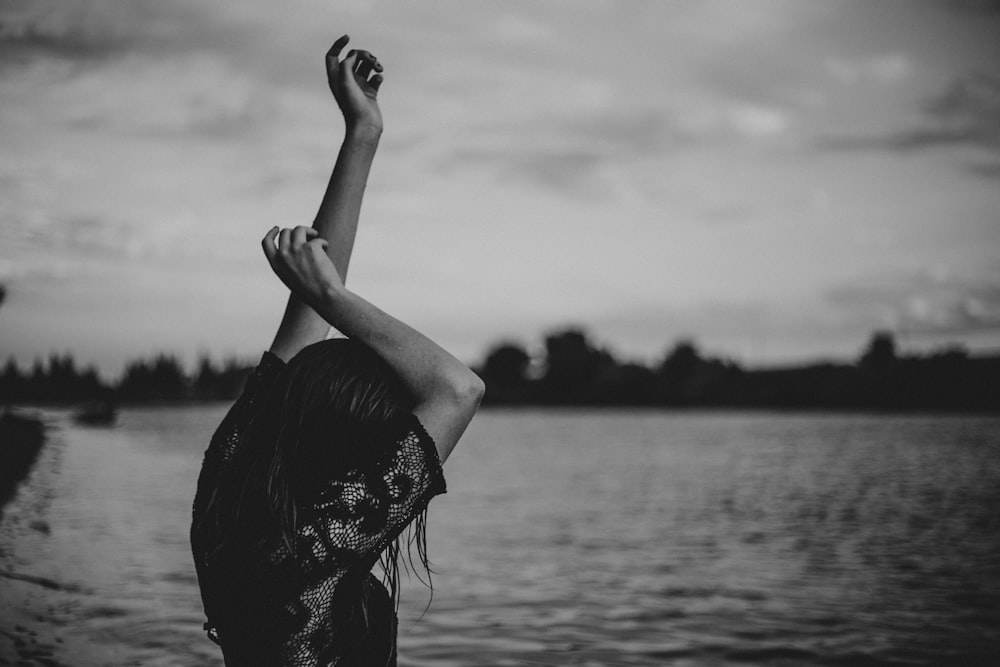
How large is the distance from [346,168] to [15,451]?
101 ft

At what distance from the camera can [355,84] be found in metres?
2.02

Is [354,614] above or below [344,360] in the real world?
below

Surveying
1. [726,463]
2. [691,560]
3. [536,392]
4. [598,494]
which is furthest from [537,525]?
[536,392]

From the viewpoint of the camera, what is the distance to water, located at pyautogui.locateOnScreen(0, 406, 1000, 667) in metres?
7.94

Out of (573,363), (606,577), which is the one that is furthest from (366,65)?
(573,363)

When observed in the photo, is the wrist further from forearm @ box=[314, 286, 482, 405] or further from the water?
the water

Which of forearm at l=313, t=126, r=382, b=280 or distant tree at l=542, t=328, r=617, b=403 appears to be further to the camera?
distant tree at l=542, t=328, r=617, b=403

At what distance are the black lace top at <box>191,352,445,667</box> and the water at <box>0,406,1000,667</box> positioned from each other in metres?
5.88

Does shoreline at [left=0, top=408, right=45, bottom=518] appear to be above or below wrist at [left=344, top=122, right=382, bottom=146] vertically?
below

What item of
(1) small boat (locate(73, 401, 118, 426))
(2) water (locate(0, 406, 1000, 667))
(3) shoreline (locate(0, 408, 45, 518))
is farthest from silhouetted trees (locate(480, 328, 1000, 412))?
(3) shoreline (locate(0, 408, 45, 518))

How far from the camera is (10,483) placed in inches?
778

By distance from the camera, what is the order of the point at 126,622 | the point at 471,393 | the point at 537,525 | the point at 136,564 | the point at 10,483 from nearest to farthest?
the point at 471,393 → the point at 126,622 → the point at 136,564 → the point at 537,525 → the point at 10,483

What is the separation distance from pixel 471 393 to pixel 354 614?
559 millimetres

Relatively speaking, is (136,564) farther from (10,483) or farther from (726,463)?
(726,463)
